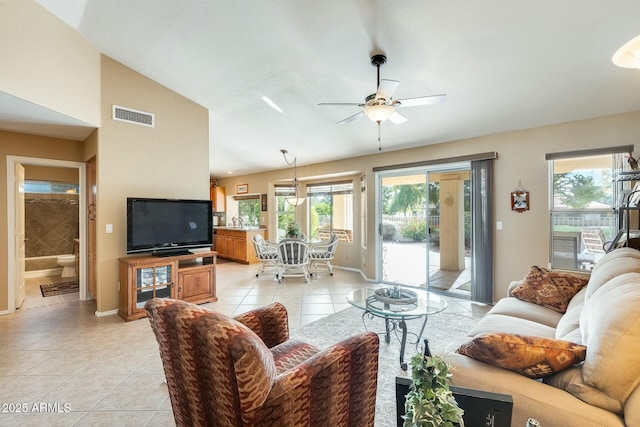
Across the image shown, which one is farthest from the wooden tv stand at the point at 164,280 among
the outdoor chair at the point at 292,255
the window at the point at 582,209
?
the window at the point at 582,209

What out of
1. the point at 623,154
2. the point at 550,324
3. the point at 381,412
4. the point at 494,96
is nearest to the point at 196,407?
the point at 381,412

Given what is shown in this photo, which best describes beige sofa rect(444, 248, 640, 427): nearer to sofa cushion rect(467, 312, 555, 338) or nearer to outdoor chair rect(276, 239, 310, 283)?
sofa cushion rect(467, 312, 555, 338)

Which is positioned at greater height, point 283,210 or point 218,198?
point 218,198

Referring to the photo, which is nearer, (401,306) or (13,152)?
(401,306)

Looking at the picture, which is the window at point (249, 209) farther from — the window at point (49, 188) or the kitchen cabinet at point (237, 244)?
the window at point (49, 188)

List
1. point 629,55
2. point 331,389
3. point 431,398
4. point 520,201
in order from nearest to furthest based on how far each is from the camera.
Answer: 1. point 431,398
2. point 629,55
3. point 331,389
4. point 520,201

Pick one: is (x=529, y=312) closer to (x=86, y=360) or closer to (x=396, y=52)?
(x=396, y=52)

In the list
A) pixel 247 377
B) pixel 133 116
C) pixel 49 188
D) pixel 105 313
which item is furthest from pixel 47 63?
pixel 49 188

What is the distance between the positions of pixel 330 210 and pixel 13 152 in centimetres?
563

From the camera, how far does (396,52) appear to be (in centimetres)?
280

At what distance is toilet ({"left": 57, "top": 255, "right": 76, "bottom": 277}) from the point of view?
18.2ft

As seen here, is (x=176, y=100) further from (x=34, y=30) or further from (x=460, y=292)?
(x=460, y=292)

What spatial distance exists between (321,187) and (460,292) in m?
4.07

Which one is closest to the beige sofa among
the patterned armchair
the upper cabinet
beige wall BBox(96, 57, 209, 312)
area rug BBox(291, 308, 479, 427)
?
the patterned armchair
